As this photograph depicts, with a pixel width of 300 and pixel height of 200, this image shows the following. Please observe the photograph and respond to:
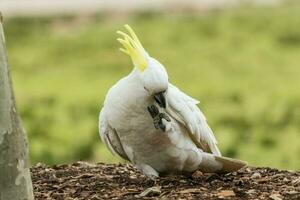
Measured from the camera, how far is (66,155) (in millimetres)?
7520

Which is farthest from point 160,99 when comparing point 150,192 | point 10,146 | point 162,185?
point 10,146

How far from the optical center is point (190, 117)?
4254mm

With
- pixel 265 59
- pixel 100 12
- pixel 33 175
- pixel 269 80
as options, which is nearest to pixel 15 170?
pixel 33 175

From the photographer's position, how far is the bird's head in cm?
388

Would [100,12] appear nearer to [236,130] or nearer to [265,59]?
[265,59]

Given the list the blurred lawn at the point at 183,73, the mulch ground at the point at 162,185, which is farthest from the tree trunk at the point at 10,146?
the blurred lawn at the point at 183,73

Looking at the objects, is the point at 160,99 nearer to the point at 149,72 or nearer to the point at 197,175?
the point at 149,72

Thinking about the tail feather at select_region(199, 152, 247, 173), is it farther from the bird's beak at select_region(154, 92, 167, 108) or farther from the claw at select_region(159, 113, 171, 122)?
the bird's beak at select_region(154, 92, 167, 108)

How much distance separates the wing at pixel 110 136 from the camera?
4301mm

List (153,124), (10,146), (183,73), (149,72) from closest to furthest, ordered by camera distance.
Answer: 1. (10,146)
2. (149,72)
3. (153,124)
4. (183,73)

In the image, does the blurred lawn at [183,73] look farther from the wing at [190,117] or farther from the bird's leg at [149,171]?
the bird's leg at [149,171]

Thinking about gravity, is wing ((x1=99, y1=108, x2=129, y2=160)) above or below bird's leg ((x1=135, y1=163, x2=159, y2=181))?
above

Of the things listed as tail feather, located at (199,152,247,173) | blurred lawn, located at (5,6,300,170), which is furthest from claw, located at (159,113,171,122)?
blurred lawn, located at (5,6,300,170)

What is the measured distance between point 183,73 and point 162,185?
19.6ft
